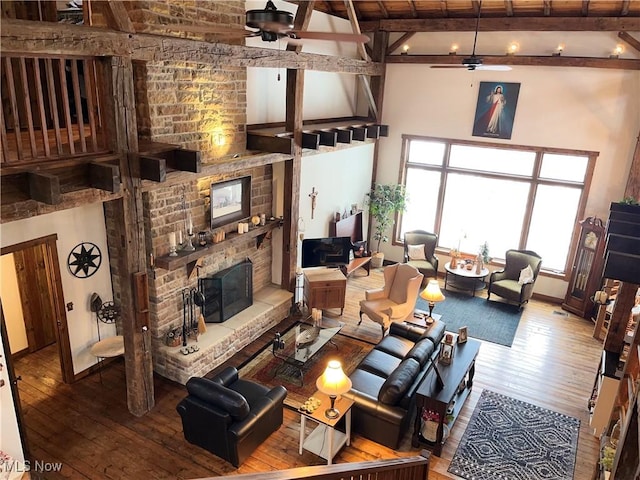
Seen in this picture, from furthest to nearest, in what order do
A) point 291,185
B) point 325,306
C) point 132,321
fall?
point 325,306
point 291,185
point 132,321

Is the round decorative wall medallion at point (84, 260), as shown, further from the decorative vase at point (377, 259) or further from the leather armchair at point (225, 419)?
the decorative vase at point (377, 259)

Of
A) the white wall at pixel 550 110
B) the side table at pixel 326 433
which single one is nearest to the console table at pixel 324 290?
the side table at pixel 326 433

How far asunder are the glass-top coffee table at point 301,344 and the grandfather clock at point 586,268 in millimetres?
4936

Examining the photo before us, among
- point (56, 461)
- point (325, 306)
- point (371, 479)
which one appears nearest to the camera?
point (371, 479)

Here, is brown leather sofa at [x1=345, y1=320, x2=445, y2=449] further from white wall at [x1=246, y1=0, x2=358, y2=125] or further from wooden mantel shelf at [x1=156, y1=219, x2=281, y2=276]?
white wall at [x1=246, y1=0, x2=358, y2=125]

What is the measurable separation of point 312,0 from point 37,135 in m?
4.16

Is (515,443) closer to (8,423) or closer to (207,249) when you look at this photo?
(207,249)

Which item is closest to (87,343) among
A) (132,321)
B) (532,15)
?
(132,321)

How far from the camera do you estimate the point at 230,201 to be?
7309 mm

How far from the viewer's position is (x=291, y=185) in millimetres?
7832

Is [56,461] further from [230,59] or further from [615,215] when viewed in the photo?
[615,215]

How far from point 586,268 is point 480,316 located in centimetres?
214

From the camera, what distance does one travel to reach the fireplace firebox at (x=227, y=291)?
708 centimetres

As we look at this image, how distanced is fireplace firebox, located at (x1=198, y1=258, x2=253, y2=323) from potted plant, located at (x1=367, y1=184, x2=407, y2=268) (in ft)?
12.4
